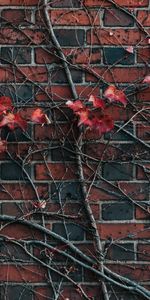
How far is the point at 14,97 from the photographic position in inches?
104

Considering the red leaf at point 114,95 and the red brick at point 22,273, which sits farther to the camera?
the red brick at point 22,273

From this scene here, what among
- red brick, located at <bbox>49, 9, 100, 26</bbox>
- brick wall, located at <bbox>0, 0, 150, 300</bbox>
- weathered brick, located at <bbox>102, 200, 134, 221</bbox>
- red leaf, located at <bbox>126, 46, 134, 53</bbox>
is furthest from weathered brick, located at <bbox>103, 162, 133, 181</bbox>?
red brick, located at <bbox>49, 9, 100, 26</bbox>

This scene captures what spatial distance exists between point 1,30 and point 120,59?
60cm

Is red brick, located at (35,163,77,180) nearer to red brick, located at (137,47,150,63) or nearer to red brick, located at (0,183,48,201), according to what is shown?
red brick, located at (0,183,48,201)

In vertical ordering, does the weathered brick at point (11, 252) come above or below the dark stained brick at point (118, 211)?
below

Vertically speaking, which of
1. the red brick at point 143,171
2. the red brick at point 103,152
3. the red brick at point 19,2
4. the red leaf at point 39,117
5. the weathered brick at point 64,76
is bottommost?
the red brick at point 143,171

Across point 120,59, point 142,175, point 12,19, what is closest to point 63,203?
point 142,175

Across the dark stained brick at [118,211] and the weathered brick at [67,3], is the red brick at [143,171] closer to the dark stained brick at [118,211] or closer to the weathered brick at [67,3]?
the dark stained brick at [118,211]

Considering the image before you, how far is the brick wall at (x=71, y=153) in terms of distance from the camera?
2.61m

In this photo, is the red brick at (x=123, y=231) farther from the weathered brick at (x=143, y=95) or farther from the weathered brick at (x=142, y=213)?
the weathered brick at (x=143, y=95)

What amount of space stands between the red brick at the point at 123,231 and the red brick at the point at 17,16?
107 centimetres

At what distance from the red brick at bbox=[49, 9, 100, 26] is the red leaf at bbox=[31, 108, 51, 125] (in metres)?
0.45

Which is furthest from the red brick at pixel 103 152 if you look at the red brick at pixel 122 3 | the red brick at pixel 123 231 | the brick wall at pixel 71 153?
the red brick at pixel 122 3

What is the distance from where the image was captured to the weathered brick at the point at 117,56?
2.62 metres
